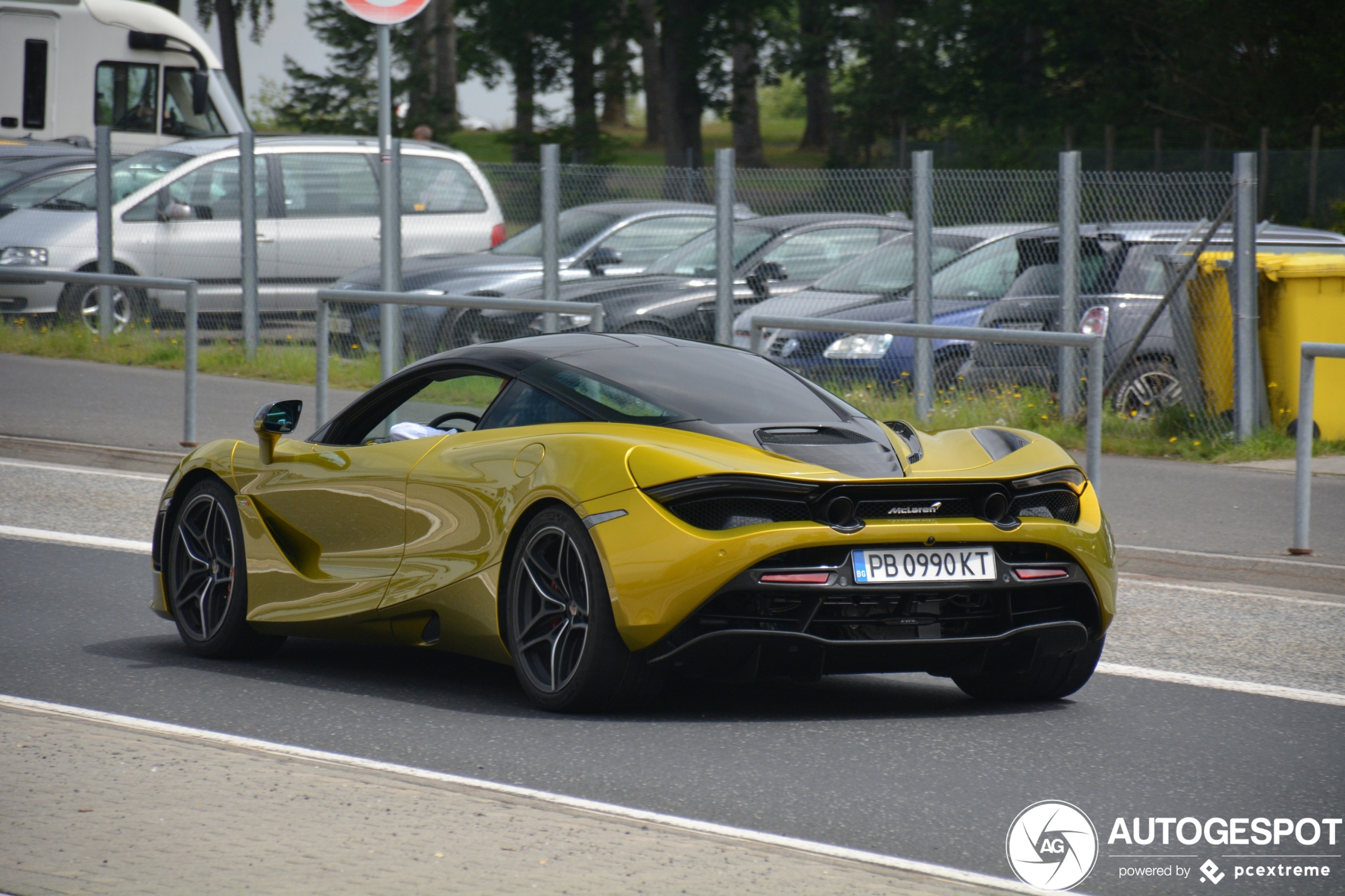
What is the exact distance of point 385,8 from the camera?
12023 millimetres

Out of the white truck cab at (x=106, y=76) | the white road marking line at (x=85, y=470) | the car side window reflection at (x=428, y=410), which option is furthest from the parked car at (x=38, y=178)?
the car side window reflection at (x=428, y=410)

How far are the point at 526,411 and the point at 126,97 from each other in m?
19.1

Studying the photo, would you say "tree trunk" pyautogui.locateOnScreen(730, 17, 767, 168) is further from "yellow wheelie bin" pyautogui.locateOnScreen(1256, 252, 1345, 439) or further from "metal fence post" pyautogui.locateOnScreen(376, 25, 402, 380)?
"yellow wheelie bin" pyautogui.locateOnScreen(1256, 252, 1345, 439)

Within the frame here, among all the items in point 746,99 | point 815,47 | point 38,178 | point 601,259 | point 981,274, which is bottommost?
point 981,274

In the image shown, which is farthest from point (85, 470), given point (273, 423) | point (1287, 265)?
point (1287, 265)

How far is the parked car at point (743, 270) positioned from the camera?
1466 cm

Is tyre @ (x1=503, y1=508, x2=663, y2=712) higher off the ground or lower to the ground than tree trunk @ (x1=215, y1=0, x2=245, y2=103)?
lower

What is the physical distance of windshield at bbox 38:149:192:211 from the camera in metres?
18.0

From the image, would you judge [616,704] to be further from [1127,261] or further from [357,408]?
[1127,261]

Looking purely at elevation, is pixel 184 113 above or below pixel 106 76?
below

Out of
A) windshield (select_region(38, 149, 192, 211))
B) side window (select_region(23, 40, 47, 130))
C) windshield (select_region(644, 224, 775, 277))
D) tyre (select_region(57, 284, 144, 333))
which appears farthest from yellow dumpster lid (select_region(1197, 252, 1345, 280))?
side window (select_region(23, 40, 47, 130))

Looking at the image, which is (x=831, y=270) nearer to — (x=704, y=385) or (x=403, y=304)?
(x=403, y=304)

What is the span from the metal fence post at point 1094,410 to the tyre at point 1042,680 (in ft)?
11.5

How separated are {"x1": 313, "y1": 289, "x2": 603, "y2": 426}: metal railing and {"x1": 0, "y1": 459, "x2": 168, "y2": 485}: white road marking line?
125cm
